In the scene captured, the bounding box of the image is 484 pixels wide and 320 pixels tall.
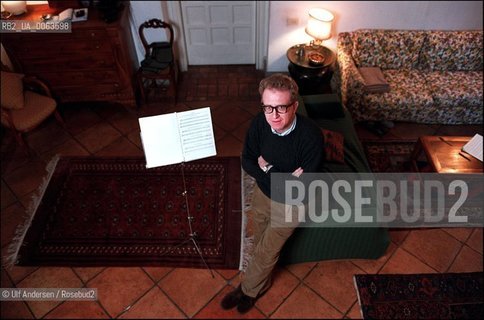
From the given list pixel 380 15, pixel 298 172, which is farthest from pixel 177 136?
pixel 380 15

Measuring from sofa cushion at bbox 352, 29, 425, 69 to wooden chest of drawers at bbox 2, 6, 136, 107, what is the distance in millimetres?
2738

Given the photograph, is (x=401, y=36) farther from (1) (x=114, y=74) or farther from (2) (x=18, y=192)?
(2) (x=18, y=192)

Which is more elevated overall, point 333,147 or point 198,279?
point 333,147

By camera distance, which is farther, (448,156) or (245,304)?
(448,156)

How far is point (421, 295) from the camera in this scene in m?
2.83

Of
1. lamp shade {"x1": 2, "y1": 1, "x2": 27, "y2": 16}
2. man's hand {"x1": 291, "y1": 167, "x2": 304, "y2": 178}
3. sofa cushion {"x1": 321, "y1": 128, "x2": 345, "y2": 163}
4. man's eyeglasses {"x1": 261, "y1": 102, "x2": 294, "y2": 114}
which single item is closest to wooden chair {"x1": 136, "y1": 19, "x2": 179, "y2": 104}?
lamp shade {"x1": 2, "y1": 1, "x2": 27, "y2": 16}

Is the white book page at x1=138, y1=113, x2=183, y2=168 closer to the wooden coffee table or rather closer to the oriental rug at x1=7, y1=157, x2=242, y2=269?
the oriental rug at x1=7, y1=157, x2=242, y2=269

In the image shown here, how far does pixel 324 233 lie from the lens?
271 centimetres

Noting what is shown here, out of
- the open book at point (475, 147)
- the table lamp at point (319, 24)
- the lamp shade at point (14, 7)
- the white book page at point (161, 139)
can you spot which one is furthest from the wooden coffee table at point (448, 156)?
the lamp shade at point (14, 7)

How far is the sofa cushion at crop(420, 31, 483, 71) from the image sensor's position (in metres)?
4.31

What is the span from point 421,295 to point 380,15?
128 inches

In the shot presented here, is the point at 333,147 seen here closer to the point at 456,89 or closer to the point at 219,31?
the point at 456,89

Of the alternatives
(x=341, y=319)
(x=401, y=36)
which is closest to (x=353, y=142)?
(x=341, y=319)

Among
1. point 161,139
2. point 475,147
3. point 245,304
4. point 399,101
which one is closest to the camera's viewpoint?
point 161,139
